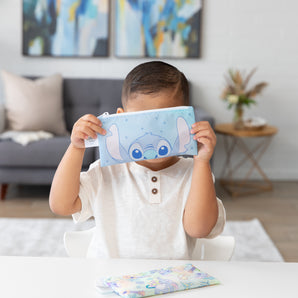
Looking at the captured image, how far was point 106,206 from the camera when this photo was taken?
A: 3.75ft

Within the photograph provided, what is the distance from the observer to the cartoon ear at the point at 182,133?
92cm

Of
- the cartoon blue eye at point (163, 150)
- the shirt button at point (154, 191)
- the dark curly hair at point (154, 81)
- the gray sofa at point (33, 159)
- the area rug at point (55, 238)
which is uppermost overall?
the dark curly hair at point (154, 81)

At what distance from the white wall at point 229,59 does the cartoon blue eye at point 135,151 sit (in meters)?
3.39

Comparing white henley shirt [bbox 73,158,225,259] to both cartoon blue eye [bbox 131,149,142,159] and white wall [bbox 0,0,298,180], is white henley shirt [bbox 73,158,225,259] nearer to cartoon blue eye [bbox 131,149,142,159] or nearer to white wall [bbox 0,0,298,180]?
cartoon blue eye [bbox 131,149,142,159]

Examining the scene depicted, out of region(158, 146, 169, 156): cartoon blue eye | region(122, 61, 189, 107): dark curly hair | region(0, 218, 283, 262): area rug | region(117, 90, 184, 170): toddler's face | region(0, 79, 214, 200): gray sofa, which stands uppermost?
region(122, 61, 189, 107): dark curly hair

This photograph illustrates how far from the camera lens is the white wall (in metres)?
4.20

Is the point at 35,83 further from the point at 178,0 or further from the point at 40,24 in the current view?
the point at 178,0

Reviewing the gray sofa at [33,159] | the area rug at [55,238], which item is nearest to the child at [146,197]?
the area rug at [55,238]

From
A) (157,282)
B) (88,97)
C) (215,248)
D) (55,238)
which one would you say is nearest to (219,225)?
(215,248)

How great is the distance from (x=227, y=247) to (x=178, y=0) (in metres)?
3.29

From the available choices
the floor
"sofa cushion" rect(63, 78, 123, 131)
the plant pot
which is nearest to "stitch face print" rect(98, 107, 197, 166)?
the floor

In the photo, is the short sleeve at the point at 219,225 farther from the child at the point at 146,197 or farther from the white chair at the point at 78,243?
the white chair at the point at 78,243

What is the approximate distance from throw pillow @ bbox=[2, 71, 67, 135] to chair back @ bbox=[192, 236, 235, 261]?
2.69 metres

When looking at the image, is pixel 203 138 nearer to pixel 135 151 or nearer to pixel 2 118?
pixel 135 151
